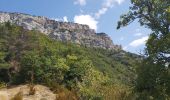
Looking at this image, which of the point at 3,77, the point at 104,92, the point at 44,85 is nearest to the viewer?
the point at 104,92

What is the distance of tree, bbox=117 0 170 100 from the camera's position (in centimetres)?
1499

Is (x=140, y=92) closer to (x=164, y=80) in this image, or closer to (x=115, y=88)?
(x=164, y=80)

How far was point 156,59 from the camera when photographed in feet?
50.4

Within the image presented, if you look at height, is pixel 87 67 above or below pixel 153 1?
below

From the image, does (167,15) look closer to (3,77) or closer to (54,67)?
(54,67)

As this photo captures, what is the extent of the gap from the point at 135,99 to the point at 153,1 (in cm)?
402

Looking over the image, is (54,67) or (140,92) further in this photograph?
(54,67)

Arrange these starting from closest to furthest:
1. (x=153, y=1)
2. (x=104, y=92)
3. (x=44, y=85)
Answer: (x=153, y=1) < (x=104, y=92) < (x=44, y=85)

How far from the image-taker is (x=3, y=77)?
36156mm

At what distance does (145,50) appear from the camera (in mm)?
15820

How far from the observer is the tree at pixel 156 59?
14992mm

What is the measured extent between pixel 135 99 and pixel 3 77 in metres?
22.3

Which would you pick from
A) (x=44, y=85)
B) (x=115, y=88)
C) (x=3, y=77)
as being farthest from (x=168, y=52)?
(x=3, y=77)

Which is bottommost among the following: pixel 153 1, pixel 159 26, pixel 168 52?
pixel 168 52
